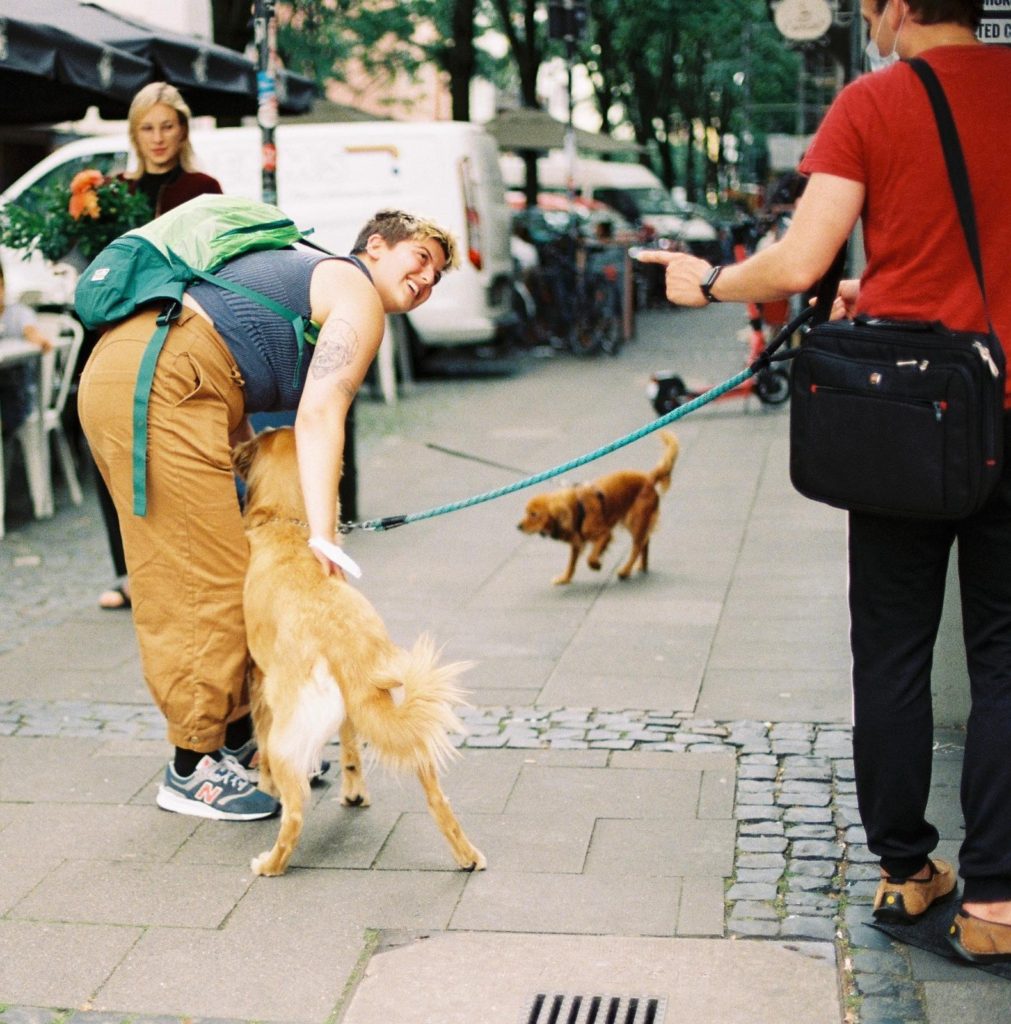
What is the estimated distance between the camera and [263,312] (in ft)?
12.6

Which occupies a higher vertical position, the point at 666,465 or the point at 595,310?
the point at 666,465

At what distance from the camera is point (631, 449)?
35.7ft

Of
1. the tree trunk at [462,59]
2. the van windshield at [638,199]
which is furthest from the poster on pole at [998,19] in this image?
the van windshield at [638,199]

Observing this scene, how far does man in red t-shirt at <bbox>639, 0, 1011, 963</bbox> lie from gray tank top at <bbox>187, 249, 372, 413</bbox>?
97 cm

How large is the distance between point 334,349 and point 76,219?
413 cm

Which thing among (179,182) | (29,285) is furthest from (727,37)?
(179,182)

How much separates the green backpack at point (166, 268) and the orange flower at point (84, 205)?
10.7ft

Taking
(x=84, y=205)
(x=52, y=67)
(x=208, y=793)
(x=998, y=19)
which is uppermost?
(x=52, y=67)

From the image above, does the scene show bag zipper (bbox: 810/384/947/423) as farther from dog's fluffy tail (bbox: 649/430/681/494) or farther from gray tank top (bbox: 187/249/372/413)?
dog's fluffy tail (bbox: 649/430/681/494)

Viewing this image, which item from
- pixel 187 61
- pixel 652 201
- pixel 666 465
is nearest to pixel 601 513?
pixel 666 465

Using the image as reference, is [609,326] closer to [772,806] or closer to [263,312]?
[772,806]

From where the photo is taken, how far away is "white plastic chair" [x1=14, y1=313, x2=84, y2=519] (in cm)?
859

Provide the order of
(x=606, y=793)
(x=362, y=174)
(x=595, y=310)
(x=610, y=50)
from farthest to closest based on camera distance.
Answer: (x=610, y=50), (x=595, y=310), (x=362, y=174), (x=606, y=793)

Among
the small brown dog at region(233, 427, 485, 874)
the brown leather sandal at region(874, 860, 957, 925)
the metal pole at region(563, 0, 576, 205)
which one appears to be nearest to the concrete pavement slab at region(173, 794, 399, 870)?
the small brown dog at region(233, 427, 485, 874)
